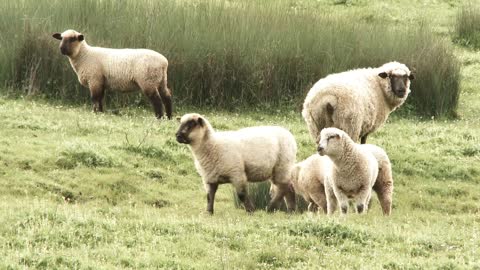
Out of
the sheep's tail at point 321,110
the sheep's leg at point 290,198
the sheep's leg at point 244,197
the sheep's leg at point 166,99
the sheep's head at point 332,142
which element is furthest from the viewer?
the sheep's leg at point 166,99

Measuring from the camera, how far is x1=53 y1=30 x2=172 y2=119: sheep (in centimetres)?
1736

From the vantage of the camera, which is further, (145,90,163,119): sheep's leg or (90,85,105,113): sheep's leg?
(90,85,105,113): sheep's leg

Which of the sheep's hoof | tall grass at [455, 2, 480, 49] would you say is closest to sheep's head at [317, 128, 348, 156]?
the sheep's hoof

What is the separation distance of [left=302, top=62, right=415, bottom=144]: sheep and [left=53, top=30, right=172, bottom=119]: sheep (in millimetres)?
3966

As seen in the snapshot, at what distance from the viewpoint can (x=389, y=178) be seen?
12445 millimetres

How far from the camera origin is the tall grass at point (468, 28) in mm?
25953

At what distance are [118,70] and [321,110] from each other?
5.03 meters

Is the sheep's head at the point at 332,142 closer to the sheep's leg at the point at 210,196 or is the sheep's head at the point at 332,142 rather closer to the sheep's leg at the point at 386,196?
the sheep's leg at the point at 386,196

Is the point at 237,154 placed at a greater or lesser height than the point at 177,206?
greater

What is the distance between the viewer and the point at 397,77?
49.3ft

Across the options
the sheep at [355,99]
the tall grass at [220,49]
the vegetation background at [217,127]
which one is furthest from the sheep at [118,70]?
the sheep at [355,99]

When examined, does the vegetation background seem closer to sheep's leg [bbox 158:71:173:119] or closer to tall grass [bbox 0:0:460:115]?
tall grass [bbox 0:0:460:115]

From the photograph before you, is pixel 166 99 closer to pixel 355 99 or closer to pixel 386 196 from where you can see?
pixel 355 99

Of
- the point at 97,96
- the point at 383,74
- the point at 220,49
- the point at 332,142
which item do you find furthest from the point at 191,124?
the point at 220,49
